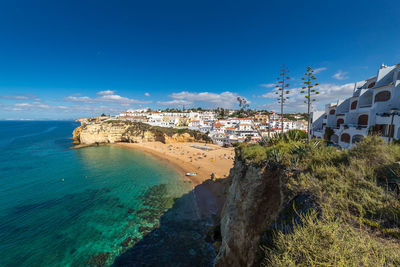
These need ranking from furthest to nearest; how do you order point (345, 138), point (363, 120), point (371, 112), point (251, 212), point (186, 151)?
point (186, 151) < point (345, 138) < point (363, 120) < point (371, 112) < point (251, 212)

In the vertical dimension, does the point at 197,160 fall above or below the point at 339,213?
below

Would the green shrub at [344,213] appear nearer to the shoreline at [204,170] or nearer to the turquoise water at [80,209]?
the turquoise water at [80,209]

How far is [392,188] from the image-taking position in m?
3.74

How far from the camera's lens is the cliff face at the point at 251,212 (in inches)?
235

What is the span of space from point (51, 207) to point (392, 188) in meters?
24.7

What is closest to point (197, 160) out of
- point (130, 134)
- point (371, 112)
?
point (371, 112)

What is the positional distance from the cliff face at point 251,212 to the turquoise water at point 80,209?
196 inches

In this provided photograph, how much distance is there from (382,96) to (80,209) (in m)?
30.0

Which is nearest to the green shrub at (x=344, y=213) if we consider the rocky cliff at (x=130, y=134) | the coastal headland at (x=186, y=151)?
the coastal headland at (x=186, y=151)

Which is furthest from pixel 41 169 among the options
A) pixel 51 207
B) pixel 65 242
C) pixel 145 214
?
pixel 145 214

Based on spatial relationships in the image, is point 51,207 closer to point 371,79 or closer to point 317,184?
point 317,184

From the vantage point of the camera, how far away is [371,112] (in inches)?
490

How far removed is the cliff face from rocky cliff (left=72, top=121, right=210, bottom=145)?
128 feet

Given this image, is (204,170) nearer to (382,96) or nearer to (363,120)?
(363,120)
